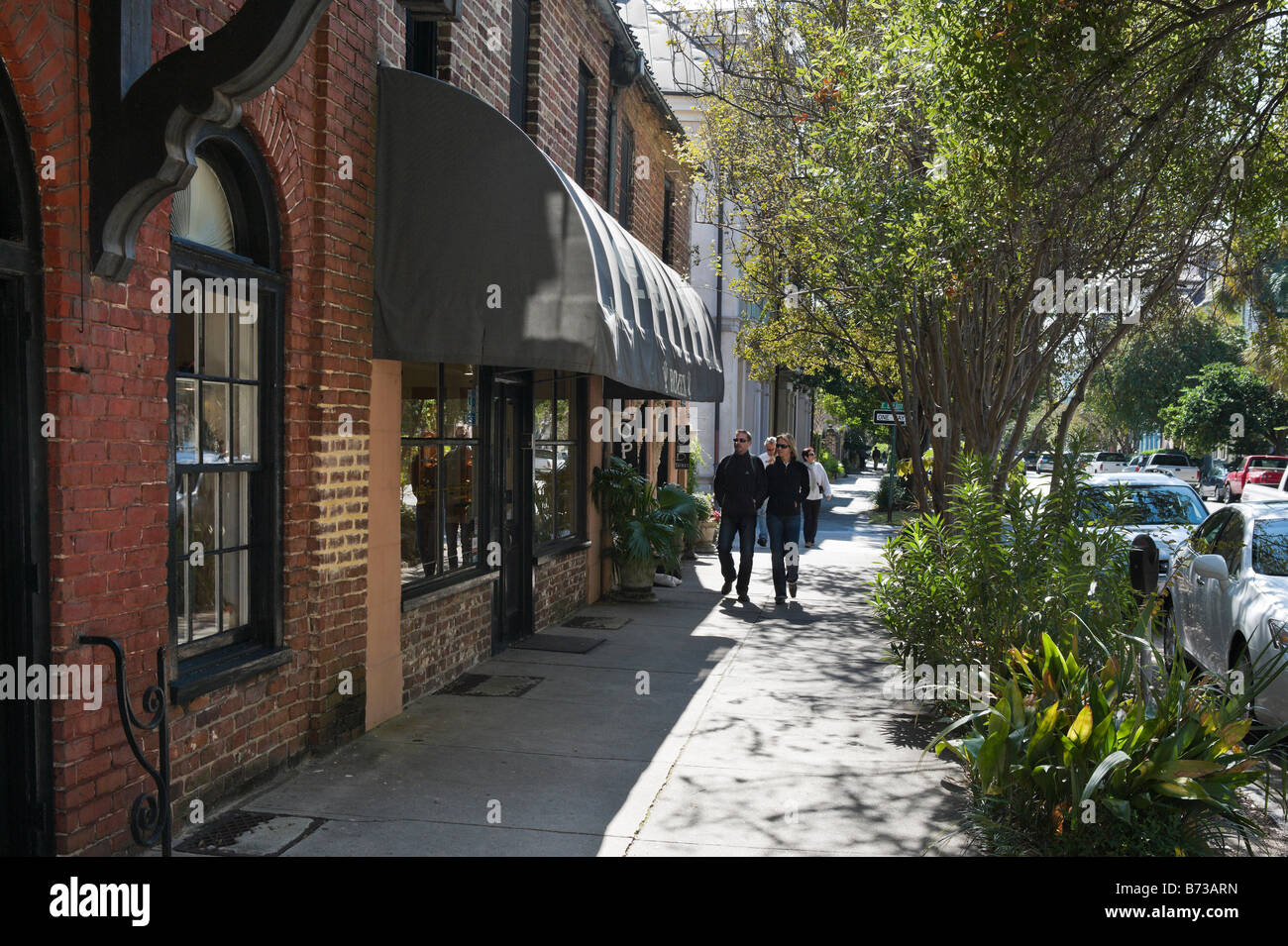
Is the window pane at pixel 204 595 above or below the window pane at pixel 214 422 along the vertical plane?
below

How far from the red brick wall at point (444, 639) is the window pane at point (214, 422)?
2.32 m

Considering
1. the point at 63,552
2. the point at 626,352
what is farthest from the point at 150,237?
the point at 626,352

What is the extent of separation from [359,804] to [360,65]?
4.25m

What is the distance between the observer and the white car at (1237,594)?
22.3 feet

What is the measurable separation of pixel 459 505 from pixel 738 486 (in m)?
5.00

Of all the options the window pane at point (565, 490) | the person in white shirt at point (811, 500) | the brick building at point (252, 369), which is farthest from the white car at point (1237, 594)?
the person in white shirt at point (811, 500)

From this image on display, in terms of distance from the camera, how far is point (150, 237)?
4891mm

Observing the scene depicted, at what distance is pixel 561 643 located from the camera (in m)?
10.5

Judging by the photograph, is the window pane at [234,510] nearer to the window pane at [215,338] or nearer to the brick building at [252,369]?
the brick building at [252,369]

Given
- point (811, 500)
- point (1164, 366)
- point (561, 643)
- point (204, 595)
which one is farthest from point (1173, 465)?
point (204, 595)

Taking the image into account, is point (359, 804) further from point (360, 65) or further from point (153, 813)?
point (360, 65)

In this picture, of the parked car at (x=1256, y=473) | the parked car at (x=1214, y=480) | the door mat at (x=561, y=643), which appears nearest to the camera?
the door mat at (x=561, y=643)

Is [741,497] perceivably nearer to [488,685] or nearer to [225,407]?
[488,685]

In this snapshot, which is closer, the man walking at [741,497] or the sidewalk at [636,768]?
the sidewalk at [636,768]
